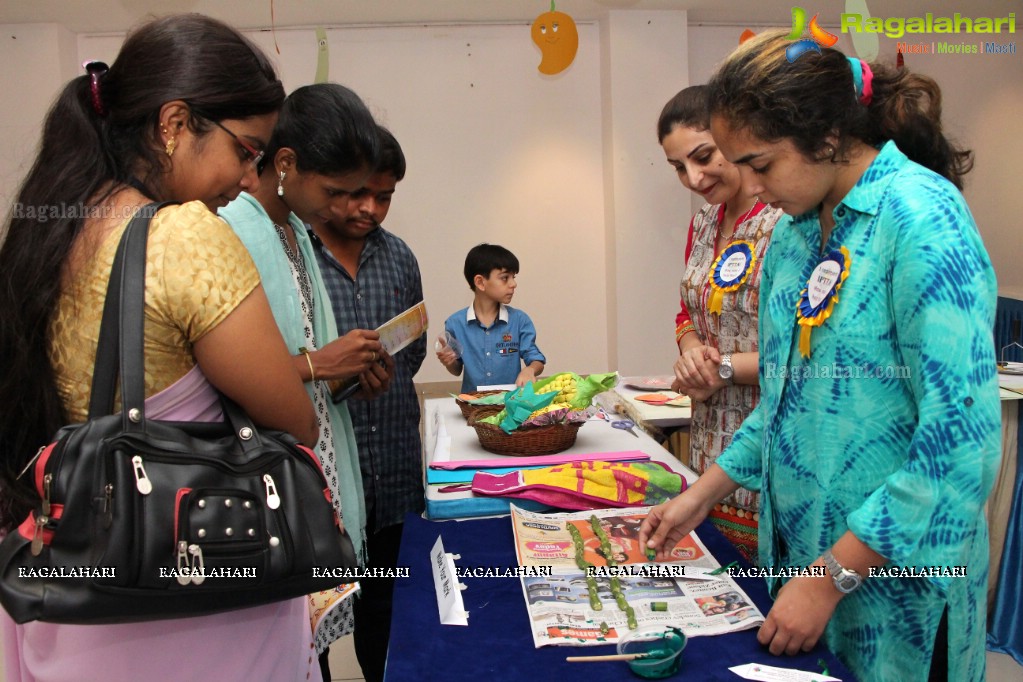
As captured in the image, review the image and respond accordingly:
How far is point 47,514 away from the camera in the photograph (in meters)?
0.91

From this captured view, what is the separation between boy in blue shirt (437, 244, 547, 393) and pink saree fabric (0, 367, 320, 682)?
2616 millimetres

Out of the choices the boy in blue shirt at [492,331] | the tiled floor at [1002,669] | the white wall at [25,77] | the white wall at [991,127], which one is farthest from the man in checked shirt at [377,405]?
the white wall at [991,127]

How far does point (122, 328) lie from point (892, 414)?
1059 mm

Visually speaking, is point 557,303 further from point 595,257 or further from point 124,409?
point 124,409

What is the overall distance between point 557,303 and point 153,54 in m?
5.40

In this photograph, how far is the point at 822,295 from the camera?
3.77ft

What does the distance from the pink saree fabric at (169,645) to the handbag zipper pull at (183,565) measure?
161mm

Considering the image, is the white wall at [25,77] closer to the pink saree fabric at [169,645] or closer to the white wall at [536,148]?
the white wall at [536,148]

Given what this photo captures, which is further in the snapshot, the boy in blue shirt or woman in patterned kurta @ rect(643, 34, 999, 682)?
the boy in blue shirt

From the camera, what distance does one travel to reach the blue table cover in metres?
1.03

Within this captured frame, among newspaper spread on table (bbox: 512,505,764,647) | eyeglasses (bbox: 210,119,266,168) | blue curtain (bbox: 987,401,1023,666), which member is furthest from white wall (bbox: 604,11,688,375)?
eyeglasses (bbox: 210,119,266,168)

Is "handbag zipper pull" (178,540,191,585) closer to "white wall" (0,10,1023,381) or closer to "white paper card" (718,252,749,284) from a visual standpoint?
"white paper card" (718,252,749,284)

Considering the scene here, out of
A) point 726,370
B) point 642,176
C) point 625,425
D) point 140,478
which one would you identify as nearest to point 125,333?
point 140,478

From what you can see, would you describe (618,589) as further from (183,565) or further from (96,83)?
(96,83)
